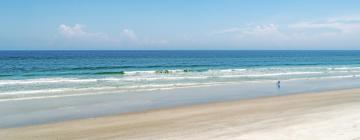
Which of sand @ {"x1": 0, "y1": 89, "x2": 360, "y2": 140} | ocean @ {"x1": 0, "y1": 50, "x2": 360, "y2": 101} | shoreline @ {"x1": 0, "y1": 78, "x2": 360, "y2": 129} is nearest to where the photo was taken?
sand @ {"x1": 0, "y1": 89, "x2": 360, "y2": 140}

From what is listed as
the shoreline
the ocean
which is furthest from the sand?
the ocean

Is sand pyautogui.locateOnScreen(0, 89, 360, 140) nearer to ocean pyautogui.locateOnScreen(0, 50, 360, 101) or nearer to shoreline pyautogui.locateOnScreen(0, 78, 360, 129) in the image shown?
shoreline pyautogui.locateOnScreen(0, 78, 360, 129)

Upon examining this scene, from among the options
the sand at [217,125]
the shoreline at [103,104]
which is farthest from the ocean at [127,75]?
the sand at [217,125]

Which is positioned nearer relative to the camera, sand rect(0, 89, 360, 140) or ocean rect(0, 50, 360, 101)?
sand rect(0, 89, 360, 140)

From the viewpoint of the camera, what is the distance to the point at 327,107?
47.3 feet

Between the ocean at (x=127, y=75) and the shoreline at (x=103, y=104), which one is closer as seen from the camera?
the shoreline at (x=103, y=104)

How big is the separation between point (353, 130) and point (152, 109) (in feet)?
23.0

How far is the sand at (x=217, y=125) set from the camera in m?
9.55

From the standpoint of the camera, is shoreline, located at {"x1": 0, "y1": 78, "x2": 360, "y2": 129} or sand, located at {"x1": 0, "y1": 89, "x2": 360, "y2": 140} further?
shoreline, located at {"x1": 0, "y1": 78, "x2": 360, "y2": 129}

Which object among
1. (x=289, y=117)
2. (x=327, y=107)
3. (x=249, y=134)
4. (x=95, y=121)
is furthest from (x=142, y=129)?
(x=327, y=107)

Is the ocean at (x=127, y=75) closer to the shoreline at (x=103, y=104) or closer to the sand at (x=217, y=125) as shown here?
the shoreline at (x=103, y=104)

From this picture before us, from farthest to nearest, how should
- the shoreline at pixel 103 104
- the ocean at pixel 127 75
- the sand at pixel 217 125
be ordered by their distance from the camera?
the ocean at pixel 127 75 → the shoreline at pixel 103 104 → the sand at pixel 217 125

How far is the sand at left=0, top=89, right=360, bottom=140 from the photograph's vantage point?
31.3 feet

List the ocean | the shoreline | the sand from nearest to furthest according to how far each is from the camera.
Answer: the sand < the shoreline < the ocean
